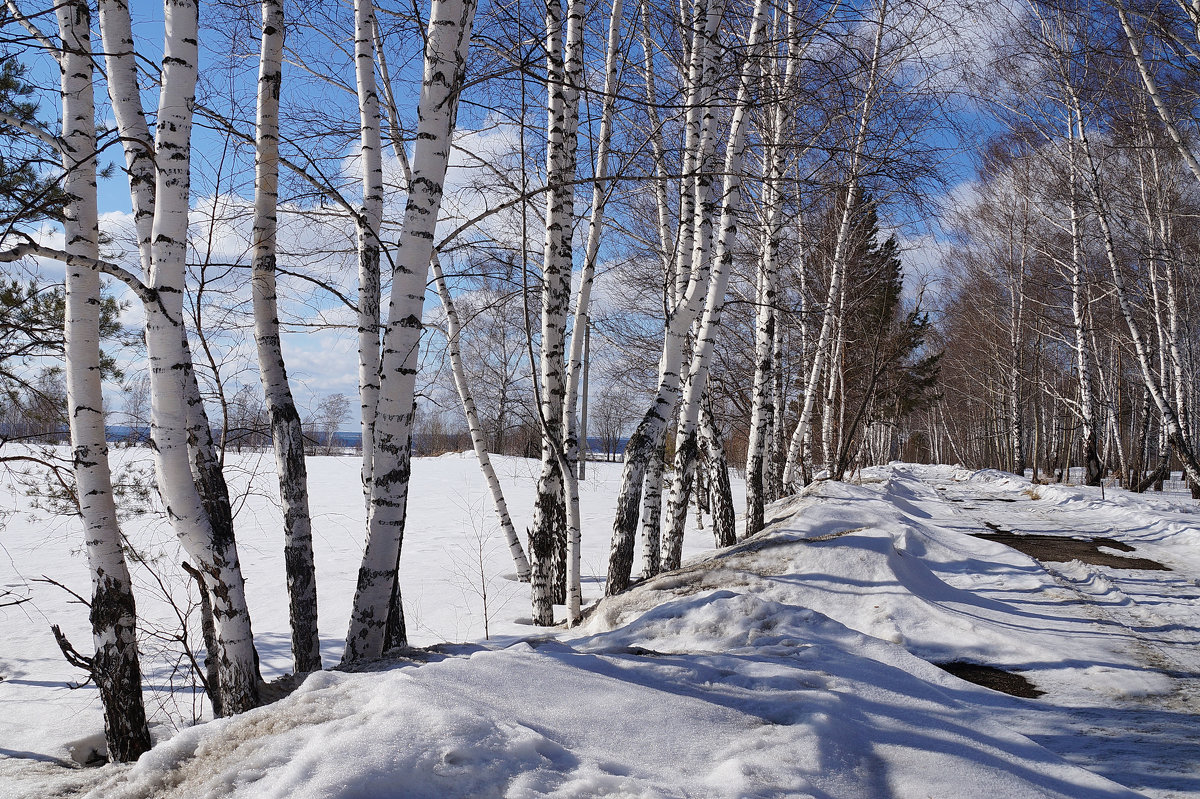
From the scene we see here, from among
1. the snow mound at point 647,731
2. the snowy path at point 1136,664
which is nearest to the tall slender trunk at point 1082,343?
the snowy path at point 1136,664

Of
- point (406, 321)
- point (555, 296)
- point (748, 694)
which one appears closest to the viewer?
point (748, 694)

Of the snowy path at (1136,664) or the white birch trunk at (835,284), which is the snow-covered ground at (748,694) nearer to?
the snowy path at (1136,664)

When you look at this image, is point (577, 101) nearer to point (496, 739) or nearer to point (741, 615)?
point (741, 615)

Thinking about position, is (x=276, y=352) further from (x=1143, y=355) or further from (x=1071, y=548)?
(x=1143, y=355)

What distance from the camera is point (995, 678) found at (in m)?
3.88

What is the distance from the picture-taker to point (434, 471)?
70.9ft

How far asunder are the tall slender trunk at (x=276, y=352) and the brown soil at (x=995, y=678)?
389cm

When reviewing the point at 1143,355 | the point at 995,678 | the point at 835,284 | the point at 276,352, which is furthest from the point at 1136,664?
the point at 1143,355

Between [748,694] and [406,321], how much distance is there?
7.68 feet

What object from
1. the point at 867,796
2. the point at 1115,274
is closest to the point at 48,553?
the point at 867,796

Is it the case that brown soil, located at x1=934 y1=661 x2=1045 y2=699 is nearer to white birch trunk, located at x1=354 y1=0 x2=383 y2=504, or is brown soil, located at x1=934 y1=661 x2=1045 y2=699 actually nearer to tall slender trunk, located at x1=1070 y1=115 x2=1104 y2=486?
white birch trunk, located at x1=354 y1=0 x2=383 y2=504

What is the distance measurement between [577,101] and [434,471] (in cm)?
1741

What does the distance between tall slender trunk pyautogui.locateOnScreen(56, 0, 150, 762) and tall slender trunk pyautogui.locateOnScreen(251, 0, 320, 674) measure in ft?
2.69

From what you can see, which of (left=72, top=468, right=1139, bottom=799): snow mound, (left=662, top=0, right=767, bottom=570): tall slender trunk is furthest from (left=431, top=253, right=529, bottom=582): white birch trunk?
(left=72, top=468, right=1139, bottom=799): snow mound
